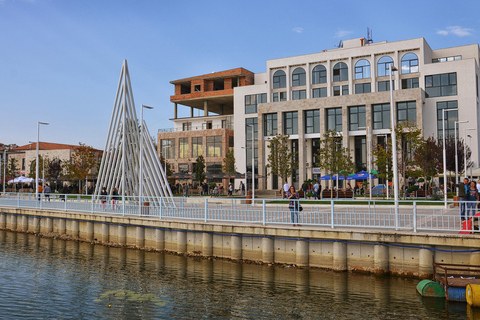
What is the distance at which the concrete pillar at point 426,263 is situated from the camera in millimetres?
13969

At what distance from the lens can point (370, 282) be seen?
14.2 metres

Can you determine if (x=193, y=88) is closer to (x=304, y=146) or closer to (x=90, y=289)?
(x=304, y=146)

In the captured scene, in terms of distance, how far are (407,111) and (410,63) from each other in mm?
8336

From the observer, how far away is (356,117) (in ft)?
179

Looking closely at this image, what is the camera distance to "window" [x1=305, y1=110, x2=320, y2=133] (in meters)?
57.2

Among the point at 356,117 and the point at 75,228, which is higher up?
the point at 356,117

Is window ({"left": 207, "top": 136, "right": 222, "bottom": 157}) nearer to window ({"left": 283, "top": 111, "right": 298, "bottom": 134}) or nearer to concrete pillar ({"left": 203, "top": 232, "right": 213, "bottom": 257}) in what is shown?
window ({"left": 283, "top": 111, "right": 298, "bottom": 134})

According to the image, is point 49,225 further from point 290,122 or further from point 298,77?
point 298,77

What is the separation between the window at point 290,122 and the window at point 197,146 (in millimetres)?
17687

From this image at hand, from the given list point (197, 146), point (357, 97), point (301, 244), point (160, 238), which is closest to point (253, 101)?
point (197, 146)

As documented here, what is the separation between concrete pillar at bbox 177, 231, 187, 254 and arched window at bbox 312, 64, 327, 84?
4637 cm

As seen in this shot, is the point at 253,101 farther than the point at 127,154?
Yes

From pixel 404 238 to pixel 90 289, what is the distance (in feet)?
34.0

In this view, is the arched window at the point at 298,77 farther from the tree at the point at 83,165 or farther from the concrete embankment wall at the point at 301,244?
the concrete embankment wall at the point at 301,244
